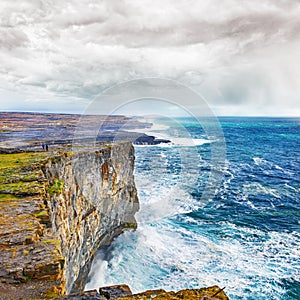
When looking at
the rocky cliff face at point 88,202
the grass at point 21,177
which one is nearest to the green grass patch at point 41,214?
the rocky cliff face at point 88,202

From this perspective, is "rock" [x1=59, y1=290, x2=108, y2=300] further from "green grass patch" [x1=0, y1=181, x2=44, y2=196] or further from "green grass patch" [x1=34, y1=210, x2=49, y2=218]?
"green grass patch" [x1=0, y1=181, x2=44, y2=196]

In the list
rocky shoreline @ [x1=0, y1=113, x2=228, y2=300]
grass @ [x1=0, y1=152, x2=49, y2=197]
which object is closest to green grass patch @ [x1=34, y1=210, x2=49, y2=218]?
rocky shoreline @ [x1=0, y1=113, x2=228, y2=300]

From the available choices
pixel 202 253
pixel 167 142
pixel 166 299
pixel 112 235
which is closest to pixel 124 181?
pixel 112 235

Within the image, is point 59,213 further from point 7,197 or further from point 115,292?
point 115,292

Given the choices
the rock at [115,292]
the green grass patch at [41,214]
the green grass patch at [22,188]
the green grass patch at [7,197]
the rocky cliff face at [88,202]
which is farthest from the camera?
the rocky cliff face at [88,202]

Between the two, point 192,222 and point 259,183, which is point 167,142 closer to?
point 259,183

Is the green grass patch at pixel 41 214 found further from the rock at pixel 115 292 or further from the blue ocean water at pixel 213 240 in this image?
the blue ocean water at pixel 213 240
